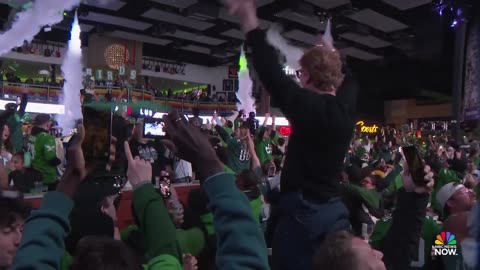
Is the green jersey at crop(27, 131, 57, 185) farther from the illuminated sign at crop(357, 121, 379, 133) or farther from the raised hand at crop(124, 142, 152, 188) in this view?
the illuminated sign at crop(357, 121, 379, 133)

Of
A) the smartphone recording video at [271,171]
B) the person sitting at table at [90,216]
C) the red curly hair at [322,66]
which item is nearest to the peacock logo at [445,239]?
→ the red curly hair at [322,66]

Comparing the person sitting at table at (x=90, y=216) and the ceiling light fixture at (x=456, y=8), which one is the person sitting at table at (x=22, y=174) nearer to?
the person sitting at table at (x=90, y=216)

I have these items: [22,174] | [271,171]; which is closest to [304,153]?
[22,174]

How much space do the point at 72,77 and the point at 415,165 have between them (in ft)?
62.4

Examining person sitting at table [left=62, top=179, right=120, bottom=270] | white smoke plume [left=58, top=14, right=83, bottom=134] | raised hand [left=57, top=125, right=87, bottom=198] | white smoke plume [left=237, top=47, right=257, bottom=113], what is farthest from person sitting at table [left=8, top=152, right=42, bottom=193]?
white smoke plume [left=237, top=47, right=257, bottom=113]

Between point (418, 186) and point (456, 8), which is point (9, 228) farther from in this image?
point (456, 8)

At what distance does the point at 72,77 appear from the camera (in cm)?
1930

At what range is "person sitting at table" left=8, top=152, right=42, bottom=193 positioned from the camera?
561cm

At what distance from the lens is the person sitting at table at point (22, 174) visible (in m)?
5.61

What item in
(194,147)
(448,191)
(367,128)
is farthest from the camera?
(367,128)

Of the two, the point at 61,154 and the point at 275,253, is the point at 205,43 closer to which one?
the point at 61,154

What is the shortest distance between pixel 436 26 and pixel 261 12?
23.6ft

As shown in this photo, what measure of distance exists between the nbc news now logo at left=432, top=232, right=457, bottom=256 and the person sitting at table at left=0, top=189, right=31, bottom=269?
97.4 inches

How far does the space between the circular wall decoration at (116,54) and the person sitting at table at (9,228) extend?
817 inches
